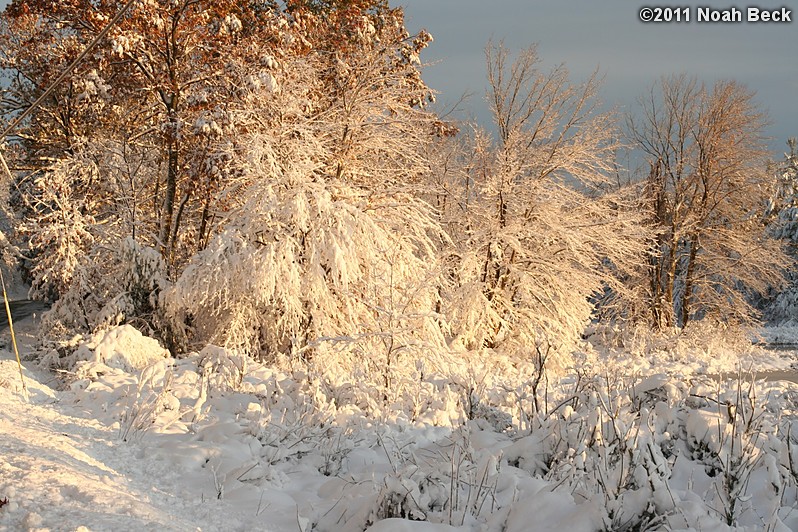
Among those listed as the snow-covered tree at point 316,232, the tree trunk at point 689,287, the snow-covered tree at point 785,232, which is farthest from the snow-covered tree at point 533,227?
the snow-covered tree at point 785,232

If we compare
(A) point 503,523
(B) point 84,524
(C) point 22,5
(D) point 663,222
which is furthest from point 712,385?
(D) point 663,222

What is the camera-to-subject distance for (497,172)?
13.9 meters

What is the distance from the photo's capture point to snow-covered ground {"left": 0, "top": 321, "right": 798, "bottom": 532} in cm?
313

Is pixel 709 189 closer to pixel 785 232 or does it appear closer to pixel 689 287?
pixel 689 287

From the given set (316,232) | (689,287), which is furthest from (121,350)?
(689,287)

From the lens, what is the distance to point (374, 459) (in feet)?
15.8

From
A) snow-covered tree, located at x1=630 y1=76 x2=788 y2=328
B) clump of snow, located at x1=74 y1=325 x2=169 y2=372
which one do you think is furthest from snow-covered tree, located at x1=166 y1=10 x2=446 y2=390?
snow-covered tree, located at x1=630 y1=76 x2=788 y2=328

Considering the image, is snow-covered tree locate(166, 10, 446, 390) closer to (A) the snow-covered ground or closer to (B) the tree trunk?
(A) the snow-covered ground

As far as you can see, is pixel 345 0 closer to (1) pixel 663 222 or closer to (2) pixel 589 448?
(1) pixel 663 222

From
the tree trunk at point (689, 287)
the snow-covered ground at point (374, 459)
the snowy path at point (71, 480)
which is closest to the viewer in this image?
the snowy path at point (71, 480)

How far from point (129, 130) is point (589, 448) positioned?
14443 millimetres

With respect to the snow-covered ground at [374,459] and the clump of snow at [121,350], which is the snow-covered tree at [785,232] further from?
the clump of snow at [121,350]

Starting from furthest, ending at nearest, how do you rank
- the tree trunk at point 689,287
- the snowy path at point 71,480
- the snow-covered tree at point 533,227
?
the tree trunk at point 689,287 < the snow-covered tree at point 533,227 < the snowy path at point 71,480

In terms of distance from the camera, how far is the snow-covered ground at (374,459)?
3.13 metres
